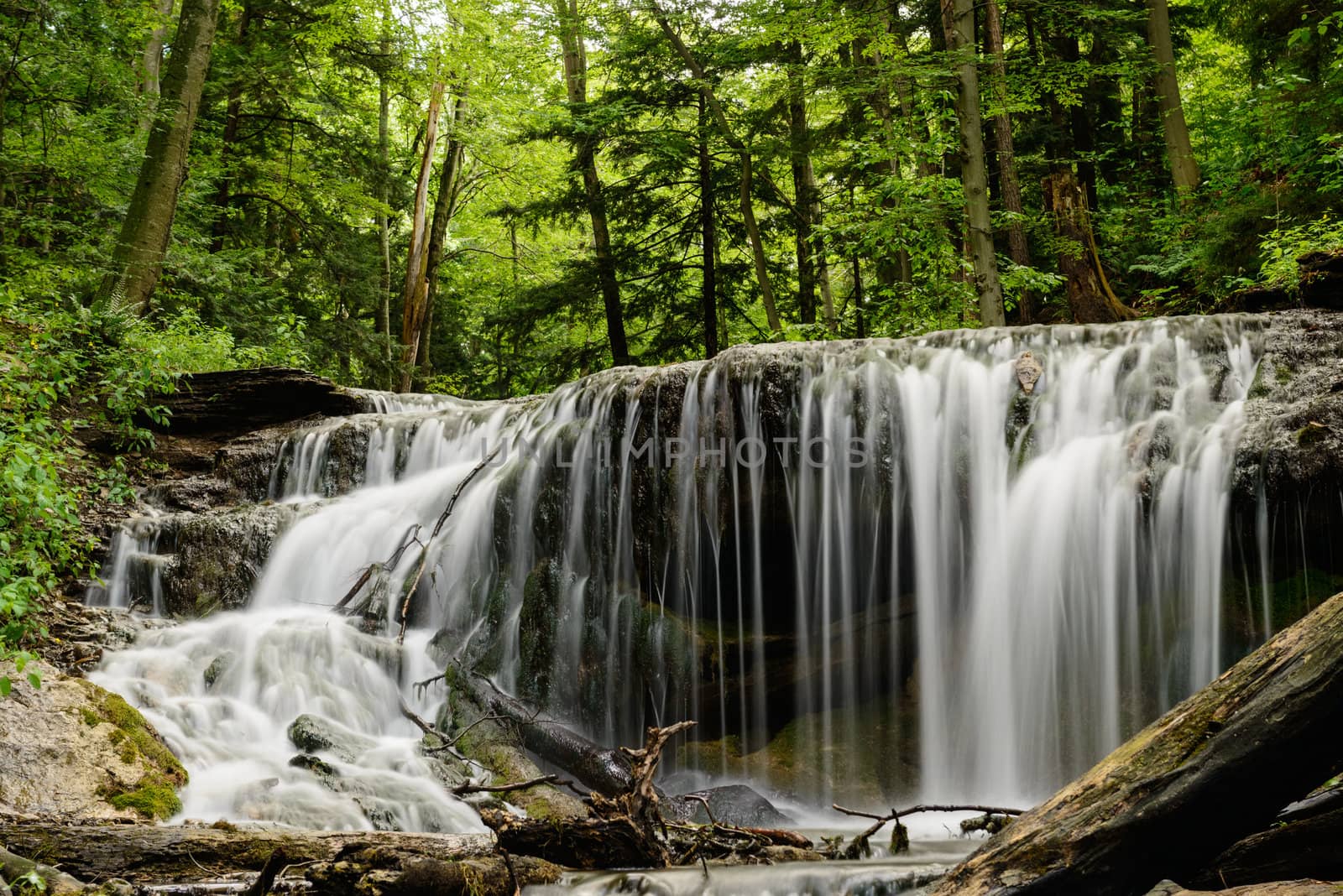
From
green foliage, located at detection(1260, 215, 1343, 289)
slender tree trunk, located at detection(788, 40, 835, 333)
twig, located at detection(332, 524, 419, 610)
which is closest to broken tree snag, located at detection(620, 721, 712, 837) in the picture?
twig, located at detection(332, 524, 419, 610)

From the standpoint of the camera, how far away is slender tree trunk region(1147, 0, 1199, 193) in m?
12.7

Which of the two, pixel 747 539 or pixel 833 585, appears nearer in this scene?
pixel 833 585

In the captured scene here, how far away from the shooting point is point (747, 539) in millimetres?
7484

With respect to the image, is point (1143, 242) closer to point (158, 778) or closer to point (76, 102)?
point (158, 778)

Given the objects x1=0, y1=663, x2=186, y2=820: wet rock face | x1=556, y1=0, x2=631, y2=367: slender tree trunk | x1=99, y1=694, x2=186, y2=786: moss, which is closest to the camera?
x1=0, y1=663, x2=186, y2=820: wet rock face

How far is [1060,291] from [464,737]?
458 inches

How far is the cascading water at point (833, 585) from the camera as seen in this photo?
6.32 metres

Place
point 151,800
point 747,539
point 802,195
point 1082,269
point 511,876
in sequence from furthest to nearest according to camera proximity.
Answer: point 802,195
point 1082,269
point 747,539
point 151,800
point 511,876

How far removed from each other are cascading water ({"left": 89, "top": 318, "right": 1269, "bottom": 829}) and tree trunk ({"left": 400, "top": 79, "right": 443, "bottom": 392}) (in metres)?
9.78

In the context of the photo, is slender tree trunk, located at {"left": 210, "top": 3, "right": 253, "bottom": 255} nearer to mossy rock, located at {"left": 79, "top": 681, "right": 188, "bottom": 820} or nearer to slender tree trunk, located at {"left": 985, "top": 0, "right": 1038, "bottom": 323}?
mossy rock, located at {"left": 79, "top": 681, "right": 188, "bottom": 820}

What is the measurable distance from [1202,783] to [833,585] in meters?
5.04

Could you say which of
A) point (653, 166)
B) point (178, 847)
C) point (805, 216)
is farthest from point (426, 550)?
point (805, 216)

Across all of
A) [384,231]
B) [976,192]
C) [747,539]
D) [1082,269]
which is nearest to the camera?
[747,539]

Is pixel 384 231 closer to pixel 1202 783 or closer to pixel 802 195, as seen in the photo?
pixel 802 195
